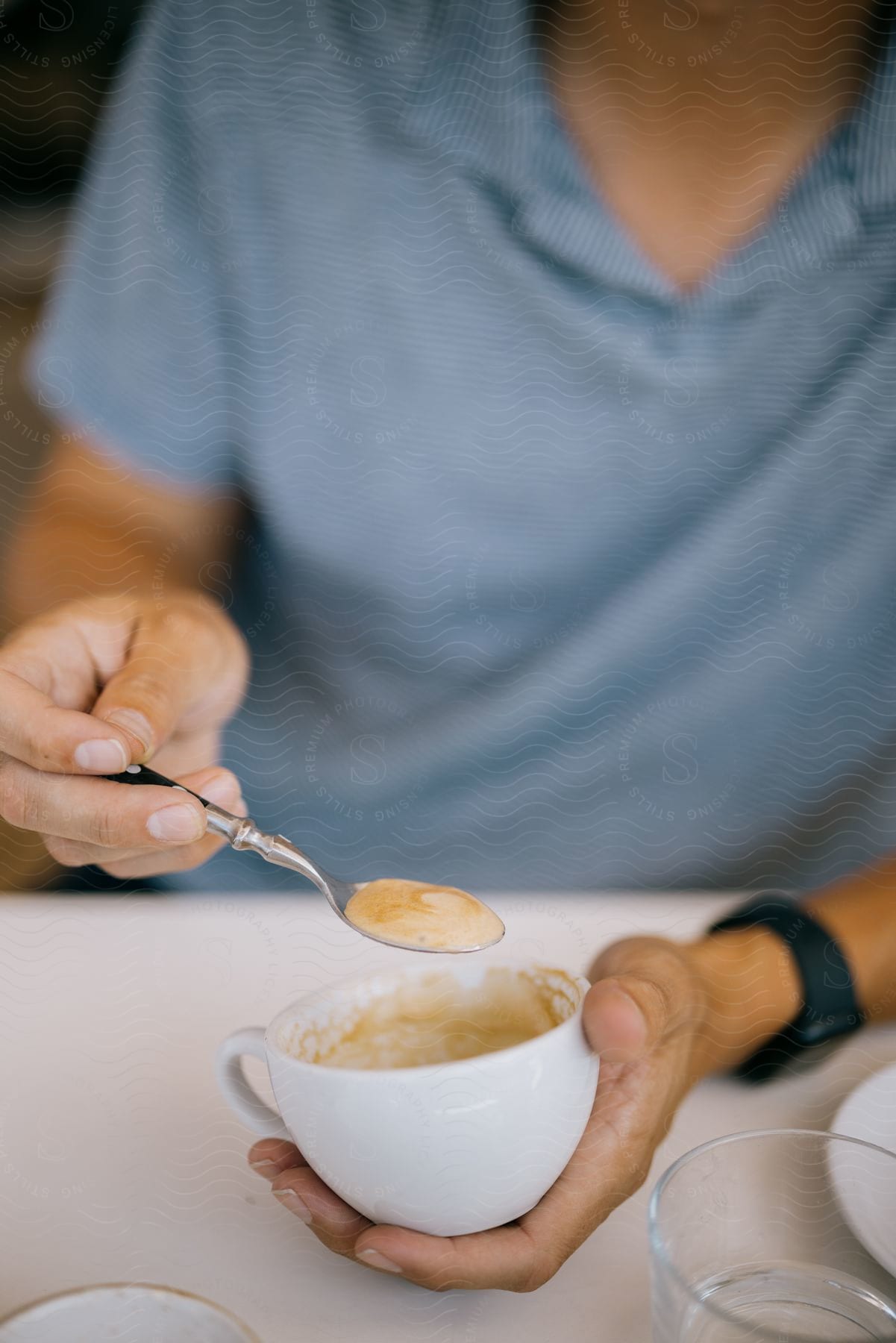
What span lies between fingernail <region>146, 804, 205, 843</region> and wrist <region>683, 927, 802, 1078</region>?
0.13 metres

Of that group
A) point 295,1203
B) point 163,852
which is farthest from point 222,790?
point 295,1203

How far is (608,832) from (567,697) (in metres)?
0.05

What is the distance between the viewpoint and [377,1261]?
16 cm

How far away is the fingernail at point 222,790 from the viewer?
0.27m

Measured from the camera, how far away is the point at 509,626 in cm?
35

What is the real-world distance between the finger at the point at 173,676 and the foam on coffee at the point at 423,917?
60 millimetres

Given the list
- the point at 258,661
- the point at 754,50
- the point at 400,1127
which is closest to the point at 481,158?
the point at 754,50

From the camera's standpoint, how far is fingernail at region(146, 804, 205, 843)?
194 millimetres

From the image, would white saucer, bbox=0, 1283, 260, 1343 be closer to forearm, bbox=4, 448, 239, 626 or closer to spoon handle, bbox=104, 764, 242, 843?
spoon handle, bbox=104, 764, 242, 843

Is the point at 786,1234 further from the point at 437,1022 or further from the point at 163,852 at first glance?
the point at 163,852

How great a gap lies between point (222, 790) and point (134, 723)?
6cm

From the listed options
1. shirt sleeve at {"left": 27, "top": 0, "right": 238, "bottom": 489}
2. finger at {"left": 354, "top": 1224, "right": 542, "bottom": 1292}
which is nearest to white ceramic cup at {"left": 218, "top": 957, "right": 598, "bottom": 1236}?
finger at {"left": 354, "top": 1224, "right": 542, "bottom": 1292}

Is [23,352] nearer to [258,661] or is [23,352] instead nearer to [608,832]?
[258,661]

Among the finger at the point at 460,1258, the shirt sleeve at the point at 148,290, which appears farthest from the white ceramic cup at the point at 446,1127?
the shirt sleeve at the point at 148,290
